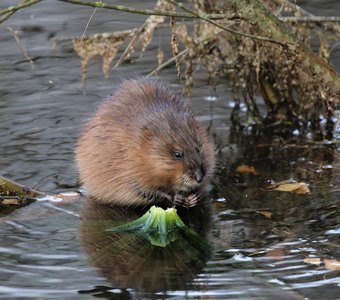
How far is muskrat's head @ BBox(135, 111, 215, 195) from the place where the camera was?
18.5 ft

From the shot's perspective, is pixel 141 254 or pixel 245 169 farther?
pixel 245 169

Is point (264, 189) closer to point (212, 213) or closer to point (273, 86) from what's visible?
point (212, 213)

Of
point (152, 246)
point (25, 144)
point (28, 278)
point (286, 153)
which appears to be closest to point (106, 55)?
point (25, 144)

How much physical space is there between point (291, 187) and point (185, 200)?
88 centimetres

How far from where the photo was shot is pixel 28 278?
4.74 m

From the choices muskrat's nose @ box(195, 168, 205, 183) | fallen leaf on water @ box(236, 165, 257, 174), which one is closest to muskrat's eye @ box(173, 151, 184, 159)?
muskrat's nose @ box(195, 168, 205, 183)

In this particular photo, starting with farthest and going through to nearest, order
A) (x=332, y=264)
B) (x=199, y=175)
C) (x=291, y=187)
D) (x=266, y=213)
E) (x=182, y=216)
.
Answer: (x=291, y=187) → (x=182, y=216) → (x=266, y=213) → (x=199, y=175) → (x=332, y=264)

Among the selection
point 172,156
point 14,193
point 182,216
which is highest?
point 172,156

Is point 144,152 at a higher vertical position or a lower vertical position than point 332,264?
higher

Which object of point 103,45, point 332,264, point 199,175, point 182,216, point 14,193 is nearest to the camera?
point 332,264

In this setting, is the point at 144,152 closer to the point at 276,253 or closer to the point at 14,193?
the point at 14,193

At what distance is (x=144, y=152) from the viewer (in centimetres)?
578

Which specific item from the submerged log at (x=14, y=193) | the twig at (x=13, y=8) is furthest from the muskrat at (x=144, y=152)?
the twig at (x=13, y=8)

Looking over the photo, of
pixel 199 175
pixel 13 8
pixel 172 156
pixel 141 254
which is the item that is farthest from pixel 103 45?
pixel 141 254
